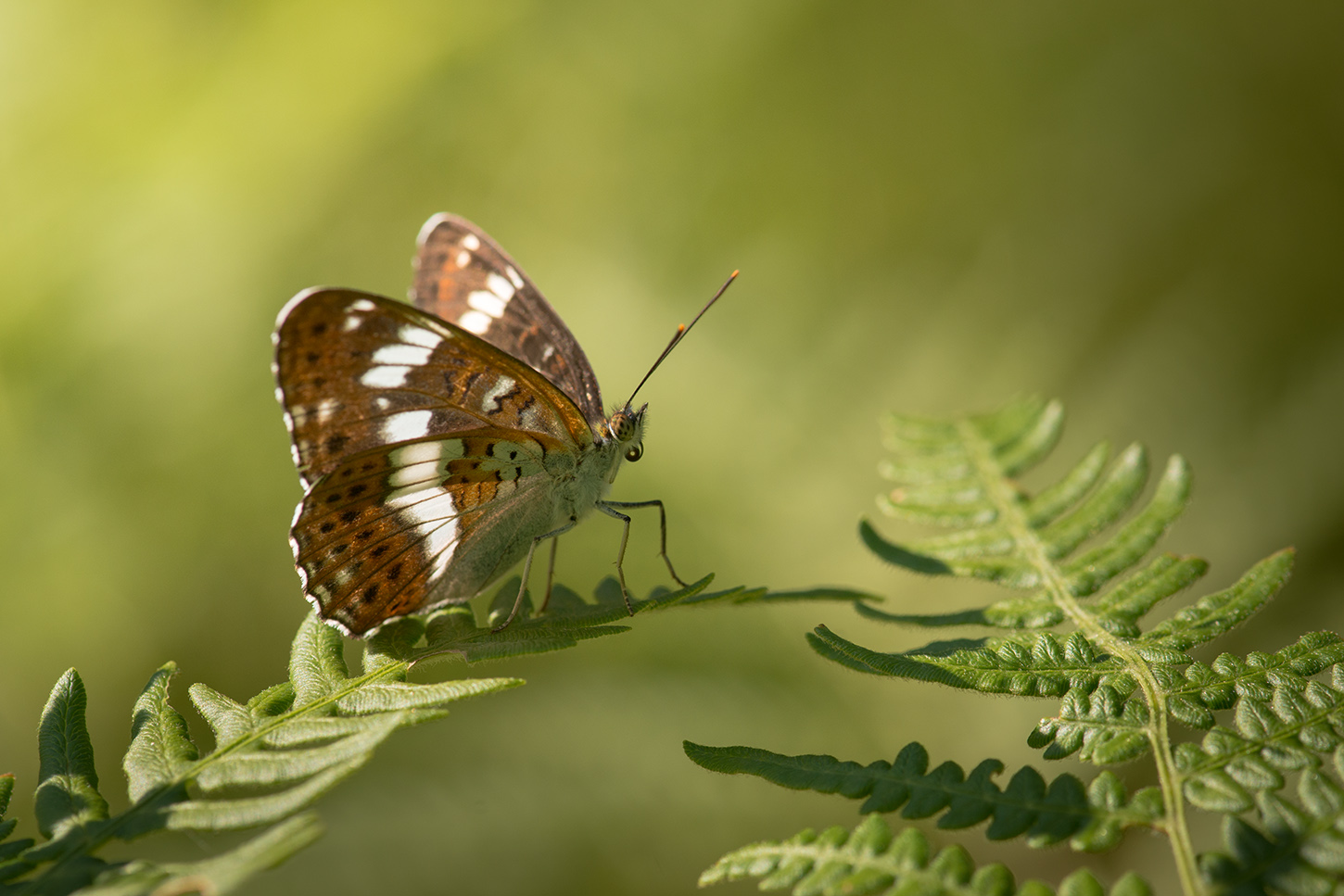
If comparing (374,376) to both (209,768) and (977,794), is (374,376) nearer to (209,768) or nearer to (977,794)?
(209,768)

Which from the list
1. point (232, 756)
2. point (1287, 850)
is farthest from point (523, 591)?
point (1287, 850)

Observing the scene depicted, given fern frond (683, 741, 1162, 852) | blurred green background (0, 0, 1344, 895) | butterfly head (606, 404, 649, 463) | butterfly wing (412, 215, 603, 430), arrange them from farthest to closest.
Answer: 1. blurred green background (0, 0, 1344, 895)
2. butterfly wing (412, 215, 603, 430)
3. butterfly head (606, 404, 649, 463)
4. fern frond (683, 741, 1162, 852)

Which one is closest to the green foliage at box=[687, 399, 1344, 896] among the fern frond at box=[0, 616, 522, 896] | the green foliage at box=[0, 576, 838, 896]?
the green foliage at box=[0, 576, 838, 896]

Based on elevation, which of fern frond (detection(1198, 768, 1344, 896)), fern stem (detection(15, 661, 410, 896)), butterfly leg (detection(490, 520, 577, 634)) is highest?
butterfly leg (detection(490, 520, 577, 634))

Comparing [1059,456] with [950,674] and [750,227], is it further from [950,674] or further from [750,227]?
[950,674]

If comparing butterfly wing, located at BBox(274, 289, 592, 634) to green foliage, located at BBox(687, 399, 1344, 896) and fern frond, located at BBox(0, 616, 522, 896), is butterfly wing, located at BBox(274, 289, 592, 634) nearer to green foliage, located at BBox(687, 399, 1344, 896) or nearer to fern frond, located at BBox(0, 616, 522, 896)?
fern frond, located at BBox(0, 616, 522, 896)

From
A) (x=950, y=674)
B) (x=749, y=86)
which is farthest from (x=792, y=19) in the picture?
(x=950, y=674)
